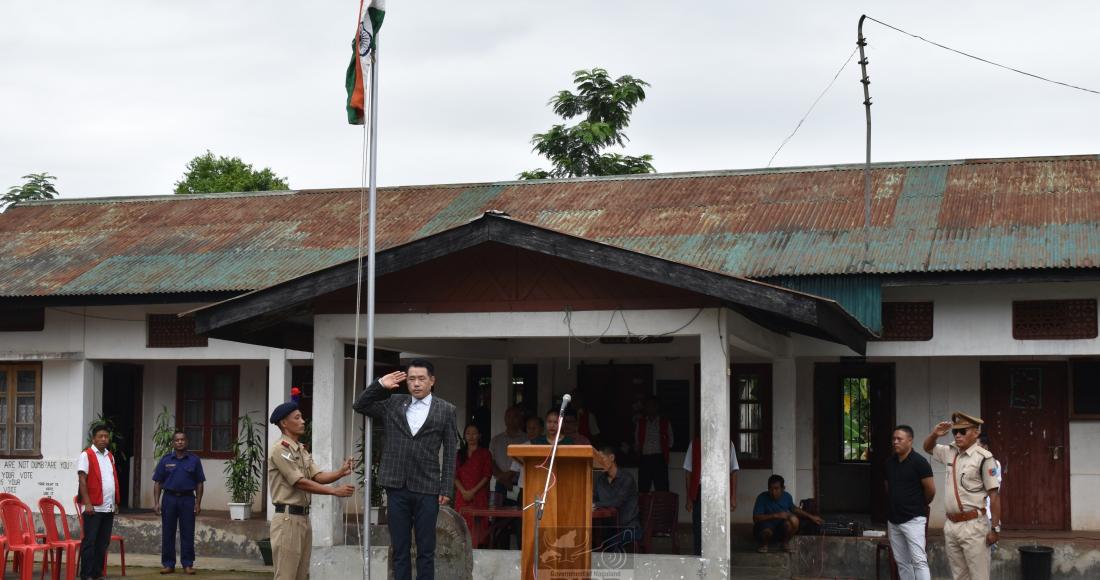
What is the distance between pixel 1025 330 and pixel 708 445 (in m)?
4.50

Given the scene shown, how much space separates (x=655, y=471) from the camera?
15.6m

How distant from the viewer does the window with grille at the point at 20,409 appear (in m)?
17.2

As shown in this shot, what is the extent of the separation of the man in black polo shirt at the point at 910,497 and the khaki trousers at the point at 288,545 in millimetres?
4846

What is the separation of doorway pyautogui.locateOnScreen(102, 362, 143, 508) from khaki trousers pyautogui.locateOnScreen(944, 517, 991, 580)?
10960 millimetres

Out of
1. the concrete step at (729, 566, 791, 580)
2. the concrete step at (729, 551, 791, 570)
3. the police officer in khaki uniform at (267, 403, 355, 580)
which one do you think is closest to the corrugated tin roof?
the concrete step at (729, 551, 791, 570)

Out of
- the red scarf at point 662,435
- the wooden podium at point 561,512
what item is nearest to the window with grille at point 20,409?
the red scarf at point 662,435

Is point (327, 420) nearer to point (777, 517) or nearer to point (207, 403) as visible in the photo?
point (777, 517)

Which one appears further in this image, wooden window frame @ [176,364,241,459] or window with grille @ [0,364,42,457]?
wooden window frame @ [176,364,241,459]

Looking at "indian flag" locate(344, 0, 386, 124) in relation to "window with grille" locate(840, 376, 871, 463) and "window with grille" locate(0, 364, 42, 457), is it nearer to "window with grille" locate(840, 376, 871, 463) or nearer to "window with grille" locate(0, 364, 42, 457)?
"window with grille" locate(0, 364, 42, 457)

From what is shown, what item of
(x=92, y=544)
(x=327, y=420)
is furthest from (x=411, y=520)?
(x=92, y=544)

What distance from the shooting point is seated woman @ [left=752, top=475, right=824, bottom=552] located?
14094mm

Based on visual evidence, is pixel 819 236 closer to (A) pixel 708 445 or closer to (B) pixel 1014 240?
(B) pixel 1014 240

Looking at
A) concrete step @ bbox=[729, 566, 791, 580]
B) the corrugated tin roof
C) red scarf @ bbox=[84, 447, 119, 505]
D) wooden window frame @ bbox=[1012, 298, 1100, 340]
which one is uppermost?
the corrugated tin roof

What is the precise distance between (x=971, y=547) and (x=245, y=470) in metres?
8.88
